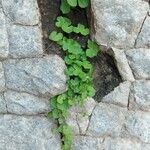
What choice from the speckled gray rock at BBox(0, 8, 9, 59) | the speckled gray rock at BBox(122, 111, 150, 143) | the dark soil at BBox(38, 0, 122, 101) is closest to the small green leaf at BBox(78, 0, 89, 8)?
the dark soil at BBox(38, 0, 122, 101)

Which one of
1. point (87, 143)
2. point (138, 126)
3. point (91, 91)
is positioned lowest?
point (87, 143)

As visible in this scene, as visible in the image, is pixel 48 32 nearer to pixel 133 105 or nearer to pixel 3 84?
pixel 3 84

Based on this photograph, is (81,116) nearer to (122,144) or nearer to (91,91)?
(91,91)

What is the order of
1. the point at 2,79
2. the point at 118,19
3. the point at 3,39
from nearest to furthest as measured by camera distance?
the point at 118,19 < the point at 3,39 < the point at 2,79

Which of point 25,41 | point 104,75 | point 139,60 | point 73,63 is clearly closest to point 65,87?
point 73,63

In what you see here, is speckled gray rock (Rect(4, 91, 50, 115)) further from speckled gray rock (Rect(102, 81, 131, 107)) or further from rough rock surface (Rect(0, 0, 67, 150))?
speckled gray rock (Rect(102, 81, 131, 107))
